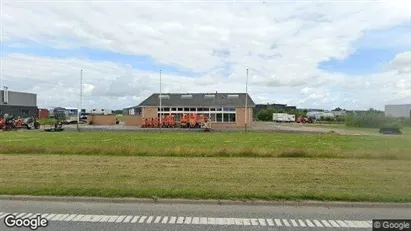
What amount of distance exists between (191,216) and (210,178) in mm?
3137

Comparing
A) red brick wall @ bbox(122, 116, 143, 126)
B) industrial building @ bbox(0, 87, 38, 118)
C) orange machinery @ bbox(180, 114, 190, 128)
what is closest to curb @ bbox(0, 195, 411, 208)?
orange machinery @ bbox(180, 114, 190, 128)

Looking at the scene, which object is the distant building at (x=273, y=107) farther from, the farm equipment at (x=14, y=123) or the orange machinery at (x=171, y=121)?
the farm equipment at (x=14, y=123)

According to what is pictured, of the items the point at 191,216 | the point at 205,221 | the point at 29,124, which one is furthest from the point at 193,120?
the point at 205,221

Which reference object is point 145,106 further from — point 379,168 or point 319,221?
point 319,221

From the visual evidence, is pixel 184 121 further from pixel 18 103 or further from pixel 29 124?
pixel 18 103

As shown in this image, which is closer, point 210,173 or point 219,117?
point 210,173

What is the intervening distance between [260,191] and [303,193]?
0.95 m

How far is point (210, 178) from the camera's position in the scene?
930cm

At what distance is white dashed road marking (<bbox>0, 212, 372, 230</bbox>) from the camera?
19.0 feet

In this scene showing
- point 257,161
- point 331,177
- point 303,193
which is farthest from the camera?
point 257,161

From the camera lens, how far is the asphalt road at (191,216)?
223 inches

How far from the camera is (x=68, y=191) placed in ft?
24.9

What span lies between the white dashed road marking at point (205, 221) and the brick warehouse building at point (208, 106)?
49.1 m

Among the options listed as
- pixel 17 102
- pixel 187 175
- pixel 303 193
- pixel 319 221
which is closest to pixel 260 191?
pixel 303 193
